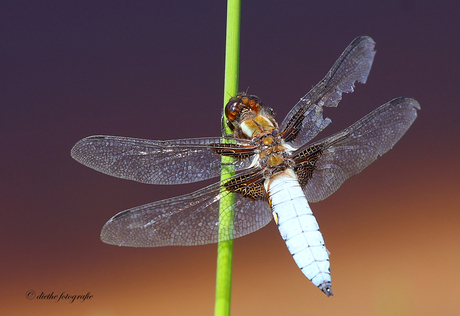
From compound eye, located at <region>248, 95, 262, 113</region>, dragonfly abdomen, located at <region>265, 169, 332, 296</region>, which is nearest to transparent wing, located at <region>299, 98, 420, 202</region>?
dragonfly abdomen, located at <region>265, 169, 332, 296</region>

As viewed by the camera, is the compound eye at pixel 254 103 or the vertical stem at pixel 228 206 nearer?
the vertical stem at pixel 228 206

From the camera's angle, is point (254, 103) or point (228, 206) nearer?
point (228, 206)

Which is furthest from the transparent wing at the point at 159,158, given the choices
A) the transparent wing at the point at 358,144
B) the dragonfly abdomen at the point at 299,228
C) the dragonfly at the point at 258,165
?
the transparent wing at the point at 358,144

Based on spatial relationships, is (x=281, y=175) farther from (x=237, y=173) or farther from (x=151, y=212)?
(x=151, y=212)

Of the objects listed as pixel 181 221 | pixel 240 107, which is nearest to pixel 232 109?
pixel 240 107

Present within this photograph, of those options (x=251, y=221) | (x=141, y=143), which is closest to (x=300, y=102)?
(x=251, y=221)

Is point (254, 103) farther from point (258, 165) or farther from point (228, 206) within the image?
point (228, 206)

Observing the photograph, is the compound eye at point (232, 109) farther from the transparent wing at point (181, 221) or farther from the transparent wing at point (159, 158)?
the transparent wing at point (181, 221)

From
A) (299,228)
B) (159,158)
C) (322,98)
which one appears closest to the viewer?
(299,228)
